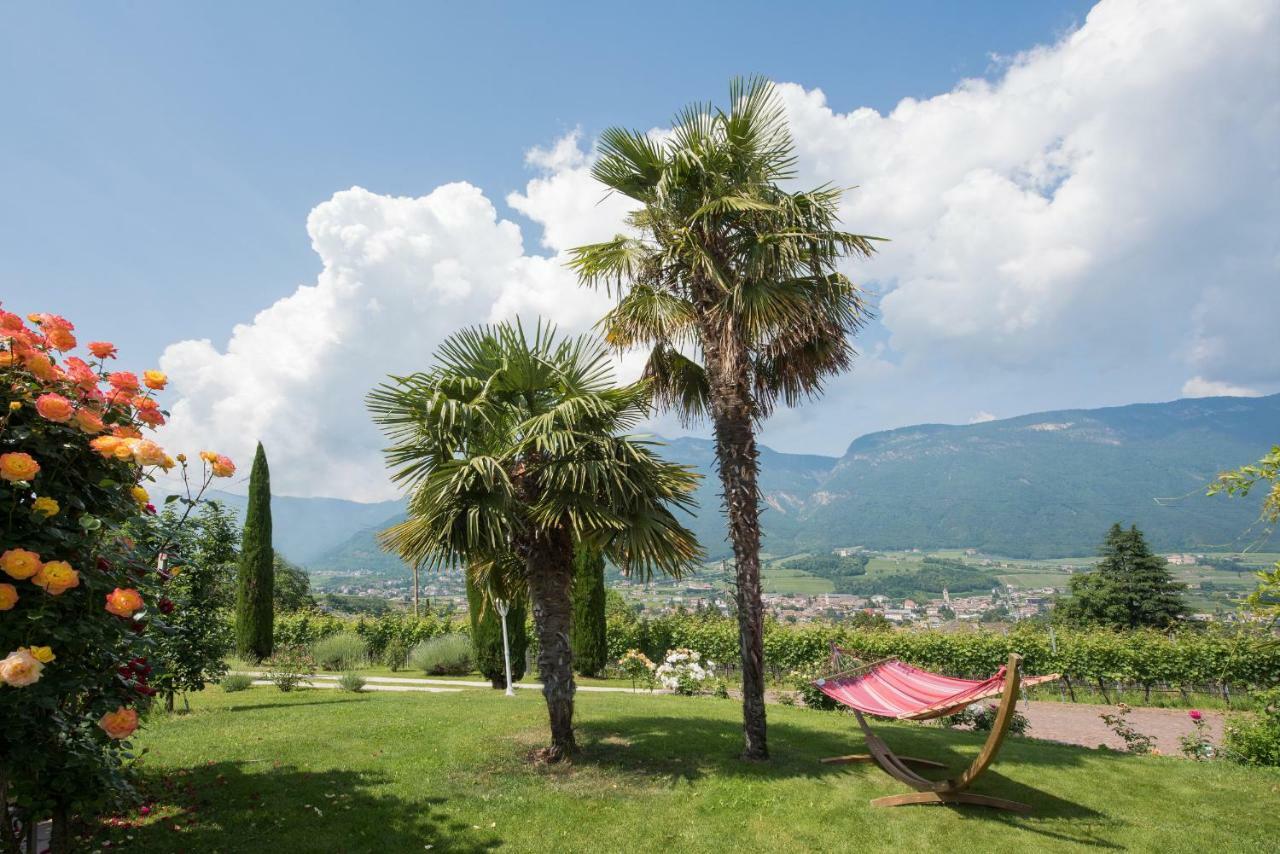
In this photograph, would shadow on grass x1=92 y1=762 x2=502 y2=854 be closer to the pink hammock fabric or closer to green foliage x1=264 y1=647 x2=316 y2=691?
the pink hammock fabric

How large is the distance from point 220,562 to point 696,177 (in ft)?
31.2

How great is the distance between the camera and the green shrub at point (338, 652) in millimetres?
20797

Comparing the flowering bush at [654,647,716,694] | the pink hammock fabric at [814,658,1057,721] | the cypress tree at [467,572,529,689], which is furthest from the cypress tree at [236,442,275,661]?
the pink hammock fabric at [814,658,1057,721]

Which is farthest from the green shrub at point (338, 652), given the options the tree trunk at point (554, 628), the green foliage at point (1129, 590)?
the green foliage at point (1129, 590)

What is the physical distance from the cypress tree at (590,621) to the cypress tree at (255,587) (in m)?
9.53

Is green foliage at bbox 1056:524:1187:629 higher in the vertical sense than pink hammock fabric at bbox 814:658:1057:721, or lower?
lower

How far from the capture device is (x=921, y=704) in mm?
6273

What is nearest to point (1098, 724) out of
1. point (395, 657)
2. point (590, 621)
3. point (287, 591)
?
point (590, 621)

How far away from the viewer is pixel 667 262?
7.90 meters

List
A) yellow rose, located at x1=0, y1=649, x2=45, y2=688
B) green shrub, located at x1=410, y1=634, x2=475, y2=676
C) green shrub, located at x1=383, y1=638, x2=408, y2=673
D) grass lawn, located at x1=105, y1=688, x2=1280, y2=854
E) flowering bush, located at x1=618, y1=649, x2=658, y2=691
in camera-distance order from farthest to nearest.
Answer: green shrub, located at x1=383, y1=638, x2=408, y2=673, green shrub, located at x1=410, y1=634, x2=475, y2=676, flowering bush, located at x1=618, y1=649, x2=658, y2=691, grass lawn, located at x1=105, y1=688, x2=1280, y2=854, yellow rose, located at x1=0, y1=649, x2=45, y2=688

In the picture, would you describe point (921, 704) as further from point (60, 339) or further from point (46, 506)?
point (60, 339)

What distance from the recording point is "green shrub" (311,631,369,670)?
68.2 ft

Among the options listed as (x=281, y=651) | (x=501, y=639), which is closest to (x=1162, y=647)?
(x=501, y=639)

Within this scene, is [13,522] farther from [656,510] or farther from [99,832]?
[656,510]
